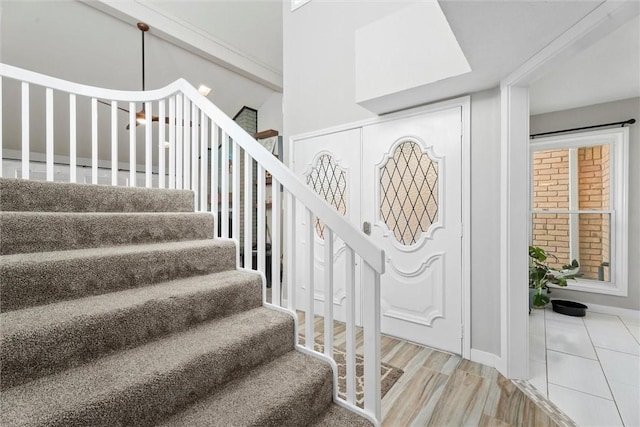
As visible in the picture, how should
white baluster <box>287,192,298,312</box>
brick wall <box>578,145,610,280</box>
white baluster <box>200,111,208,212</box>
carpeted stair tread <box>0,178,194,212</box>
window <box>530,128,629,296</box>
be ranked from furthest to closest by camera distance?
1. brick wall <box>578,145,610,280</box>
2. window <box>530,128,629,296</box>
3. white baluster <box>200,111,208,212</box>
4. white baluster <box>287,192,298,312</box>
5. carpeted stair tread <box>0,178,194,212</box>

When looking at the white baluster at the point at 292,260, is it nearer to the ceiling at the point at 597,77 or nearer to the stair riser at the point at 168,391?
the stair riser at the point at 168,391

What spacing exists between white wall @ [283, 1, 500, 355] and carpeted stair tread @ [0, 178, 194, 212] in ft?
5.81

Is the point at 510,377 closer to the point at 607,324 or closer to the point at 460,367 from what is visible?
the point at 460,367

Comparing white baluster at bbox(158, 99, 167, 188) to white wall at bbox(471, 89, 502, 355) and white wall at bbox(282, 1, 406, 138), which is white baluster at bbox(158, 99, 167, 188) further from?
white wall at bbox(471, 89, 502, 355)

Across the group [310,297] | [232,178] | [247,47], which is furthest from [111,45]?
[310,297]

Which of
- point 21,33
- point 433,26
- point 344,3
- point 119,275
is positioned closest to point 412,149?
point 433,26

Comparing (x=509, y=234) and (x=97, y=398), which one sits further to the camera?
(x=509, y=234)

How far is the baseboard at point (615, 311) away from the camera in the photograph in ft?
10.2

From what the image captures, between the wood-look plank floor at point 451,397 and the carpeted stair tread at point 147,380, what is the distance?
3.02 feet

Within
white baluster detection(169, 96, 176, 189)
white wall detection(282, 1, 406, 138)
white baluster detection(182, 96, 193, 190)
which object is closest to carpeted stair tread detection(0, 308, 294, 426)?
white baluster detection(182, 96, 193, 190)

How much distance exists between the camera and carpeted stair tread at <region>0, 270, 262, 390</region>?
95 cm

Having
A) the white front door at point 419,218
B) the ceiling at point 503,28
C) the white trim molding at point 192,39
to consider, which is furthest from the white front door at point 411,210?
the white trim molding at point 192,39

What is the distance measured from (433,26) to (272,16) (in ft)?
12.2

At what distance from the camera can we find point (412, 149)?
2.60 meters
